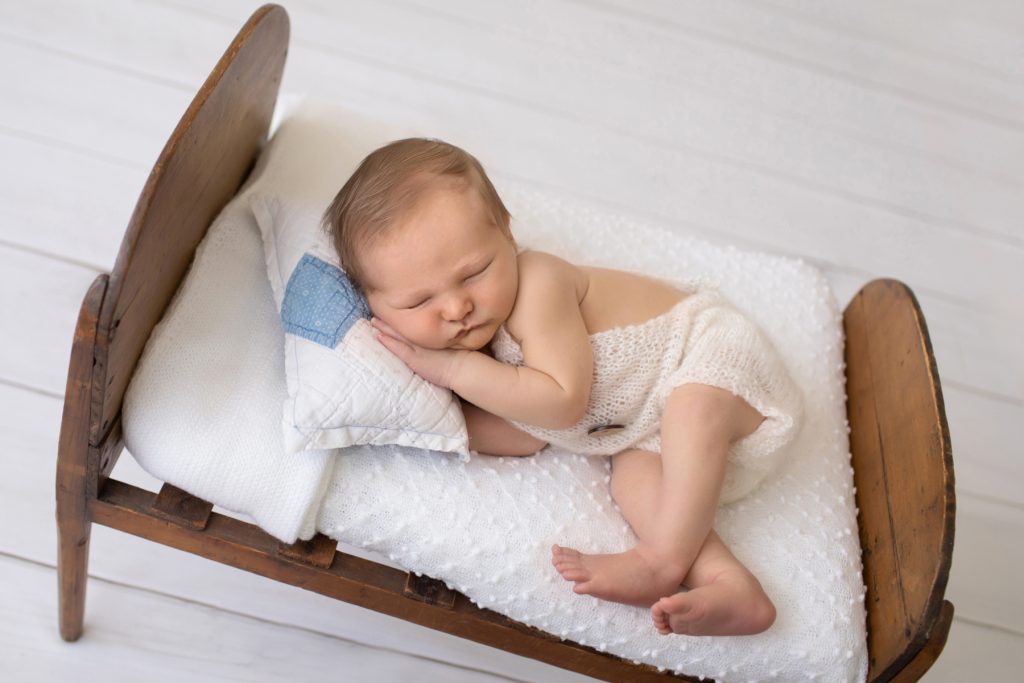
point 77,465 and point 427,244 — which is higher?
point 427,244

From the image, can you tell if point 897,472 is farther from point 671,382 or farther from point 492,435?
point 492,435

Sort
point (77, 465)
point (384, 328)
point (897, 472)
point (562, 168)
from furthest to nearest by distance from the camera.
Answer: point (562, 168) → point (897, 472) → point (384, 328) → point (77, 465)

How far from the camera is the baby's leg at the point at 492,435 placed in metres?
1.22

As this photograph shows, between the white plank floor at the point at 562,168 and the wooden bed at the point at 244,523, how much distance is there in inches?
8.5

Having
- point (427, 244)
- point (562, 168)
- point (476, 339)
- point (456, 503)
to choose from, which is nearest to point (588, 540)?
point (456, 503)

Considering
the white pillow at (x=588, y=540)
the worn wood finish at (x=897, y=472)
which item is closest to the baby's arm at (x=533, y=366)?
the white pillow at (x=588, y=540)

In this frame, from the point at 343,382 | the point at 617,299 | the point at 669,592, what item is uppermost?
the point at 617,299

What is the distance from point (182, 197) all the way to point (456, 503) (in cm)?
47

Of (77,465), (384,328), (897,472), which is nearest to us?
(77,465)

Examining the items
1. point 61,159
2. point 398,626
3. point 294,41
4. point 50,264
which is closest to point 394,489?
point 398,626

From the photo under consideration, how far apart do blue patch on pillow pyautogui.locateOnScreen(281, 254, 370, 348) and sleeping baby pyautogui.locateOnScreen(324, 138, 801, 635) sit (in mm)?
20

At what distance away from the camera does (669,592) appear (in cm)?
114

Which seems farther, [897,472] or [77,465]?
[897,472]

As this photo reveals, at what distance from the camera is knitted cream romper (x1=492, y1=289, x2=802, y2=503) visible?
4.01 feet
